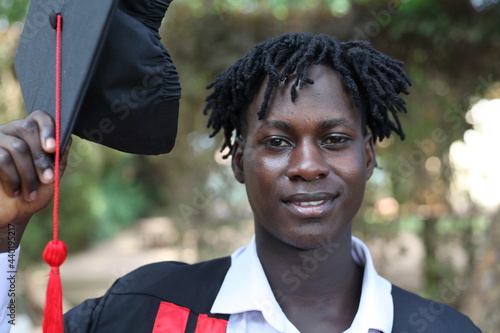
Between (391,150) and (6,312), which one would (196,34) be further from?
(6,312)

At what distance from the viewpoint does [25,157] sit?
43.1 inches

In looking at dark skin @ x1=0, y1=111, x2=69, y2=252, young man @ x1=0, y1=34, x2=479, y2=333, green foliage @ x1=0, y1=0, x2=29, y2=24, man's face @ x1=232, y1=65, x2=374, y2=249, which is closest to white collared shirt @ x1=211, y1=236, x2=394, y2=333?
young man @ x1=0, y1=34, x2=479, y2=333

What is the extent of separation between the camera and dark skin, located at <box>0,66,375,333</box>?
144 cm

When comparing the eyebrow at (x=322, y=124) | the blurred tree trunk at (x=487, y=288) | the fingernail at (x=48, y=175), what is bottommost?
the blurred tree trunk at (x=487, y=288)

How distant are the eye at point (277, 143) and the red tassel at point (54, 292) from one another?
2.15ft

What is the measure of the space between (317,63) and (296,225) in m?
0.48

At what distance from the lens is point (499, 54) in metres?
3.60

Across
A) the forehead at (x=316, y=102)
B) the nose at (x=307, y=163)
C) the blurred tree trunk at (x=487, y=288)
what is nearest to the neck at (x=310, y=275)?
the nose at (x=307, y=163)

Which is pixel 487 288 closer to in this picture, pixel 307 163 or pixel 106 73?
pixel 307 163

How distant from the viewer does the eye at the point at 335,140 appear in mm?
1480

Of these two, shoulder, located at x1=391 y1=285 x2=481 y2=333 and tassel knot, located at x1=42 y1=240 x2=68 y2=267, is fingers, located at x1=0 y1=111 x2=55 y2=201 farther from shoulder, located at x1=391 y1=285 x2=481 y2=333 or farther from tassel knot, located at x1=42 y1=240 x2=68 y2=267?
shoulder, located at x1=391 y1=285 x2=481 y2=333

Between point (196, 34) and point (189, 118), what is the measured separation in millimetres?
793

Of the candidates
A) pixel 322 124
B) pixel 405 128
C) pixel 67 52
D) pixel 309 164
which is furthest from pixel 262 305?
pixel 405 128

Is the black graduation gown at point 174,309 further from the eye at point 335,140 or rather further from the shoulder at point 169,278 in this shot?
the eye at point 335,140
